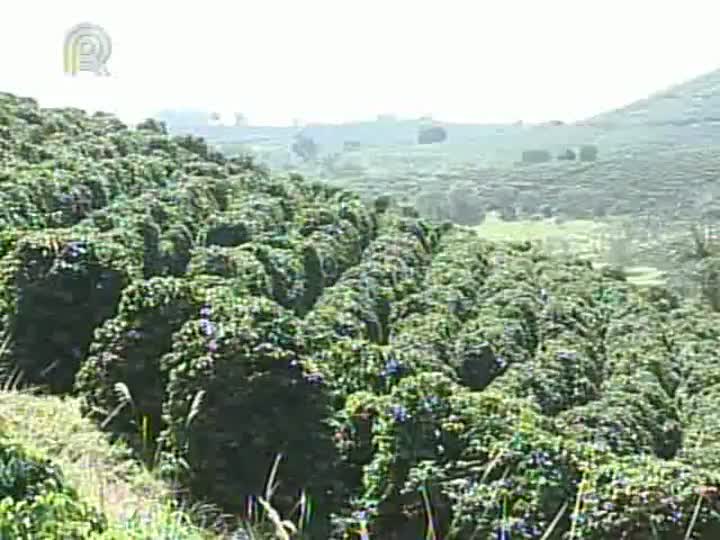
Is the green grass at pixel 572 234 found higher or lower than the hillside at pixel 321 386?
lower

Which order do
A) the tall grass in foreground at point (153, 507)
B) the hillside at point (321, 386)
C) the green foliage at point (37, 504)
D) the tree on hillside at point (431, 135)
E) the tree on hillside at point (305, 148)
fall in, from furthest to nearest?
the tree on hillside at point (431, 135)
the tree on hillside at point (305, 148)
the hillside at point (321, 386)
the tall grass in foreground at point (153, 507)
the green foliage at point (37, 504)

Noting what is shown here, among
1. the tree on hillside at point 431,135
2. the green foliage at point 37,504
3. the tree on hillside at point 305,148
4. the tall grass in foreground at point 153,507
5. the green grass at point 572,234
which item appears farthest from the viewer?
the tree on hillside at point 431,135

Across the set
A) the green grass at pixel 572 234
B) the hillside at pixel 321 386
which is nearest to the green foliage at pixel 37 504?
the hillside at pixel 321 386

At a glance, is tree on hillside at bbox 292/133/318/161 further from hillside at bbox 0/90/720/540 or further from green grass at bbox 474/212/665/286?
hillside at bbox 0/90/720/540

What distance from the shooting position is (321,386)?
9805mm

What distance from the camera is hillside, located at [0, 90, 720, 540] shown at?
8484 mm

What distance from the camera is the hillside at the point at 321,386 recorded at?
848cm

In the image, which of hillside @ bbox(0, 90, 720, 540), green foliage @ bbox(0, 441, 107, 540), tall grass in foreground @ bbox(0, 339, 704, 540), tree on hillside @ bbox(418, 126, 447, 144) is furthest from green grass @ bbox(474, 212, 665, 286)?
green foliage @ bbox(0, 441, 107, 540)

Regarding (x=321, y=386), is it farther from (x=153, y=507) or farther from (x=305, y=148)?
(x=305, y=148)

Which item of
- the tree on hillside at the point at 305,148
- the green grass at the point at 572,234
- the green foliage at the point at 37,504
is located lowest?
the green grass at the point at 572,234

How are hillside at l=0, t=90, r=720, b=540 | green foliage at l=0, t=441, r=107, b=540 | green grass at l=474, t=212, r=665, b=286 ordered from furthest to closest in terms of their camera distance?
1. green grass at l=474, t=212, r=665, b=286
2. hillside at l=0, t=90, r=720, b=540
3. green foliage at l=0, t=441, r=107, b=540

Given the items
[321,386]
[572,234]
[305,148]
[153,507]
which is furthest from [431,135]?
[153,507]

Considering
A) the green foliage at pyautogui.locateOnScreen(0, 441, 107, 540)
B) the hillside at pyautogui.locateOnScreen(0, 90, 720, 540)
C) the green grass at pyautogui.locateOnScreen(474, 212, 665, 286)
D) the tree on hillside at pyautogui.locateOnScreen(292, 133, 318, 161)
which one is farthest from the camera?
the tree on hillside at pyautogui.locateOnScreen(292, 133, 318, 161)

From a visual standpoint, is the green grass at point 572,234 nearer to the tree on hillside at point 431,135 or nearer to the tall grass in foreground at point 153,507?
the tree on hillside at point 431,135
